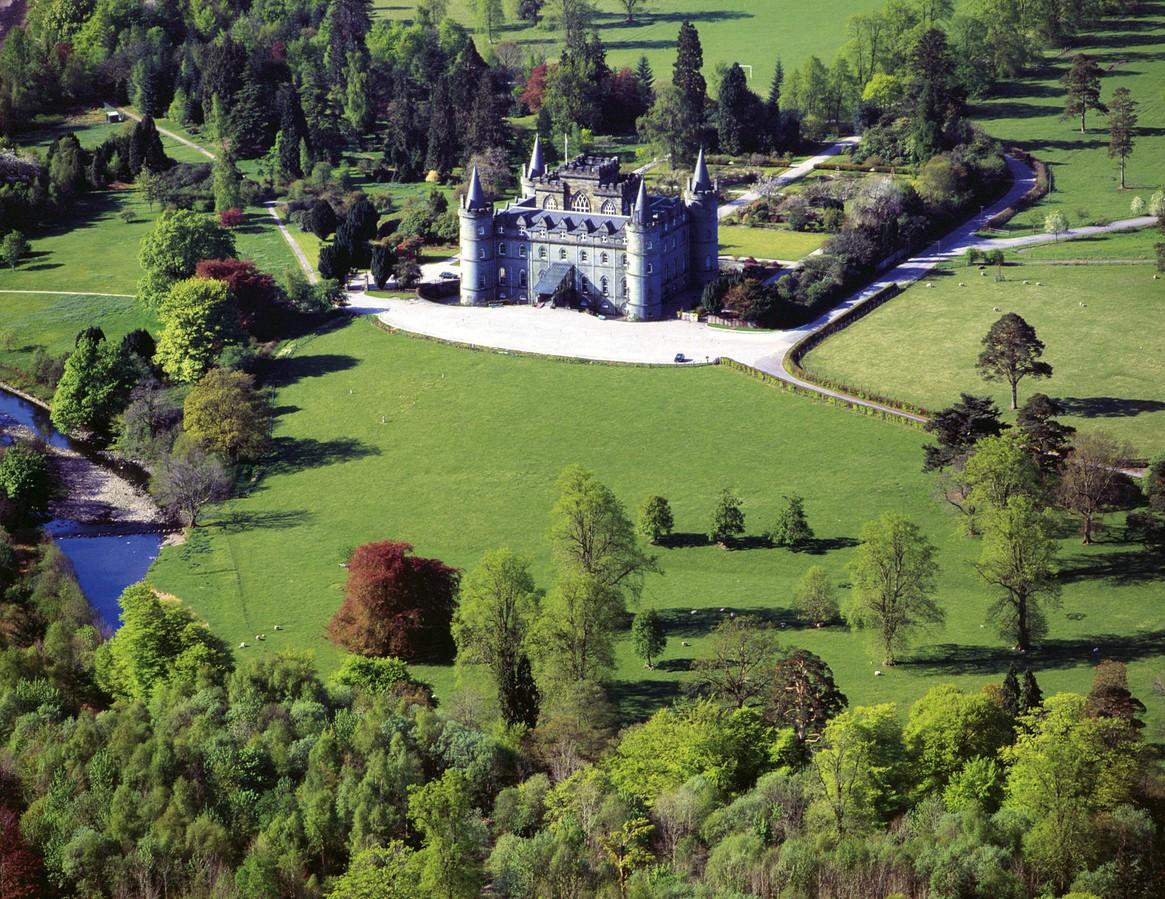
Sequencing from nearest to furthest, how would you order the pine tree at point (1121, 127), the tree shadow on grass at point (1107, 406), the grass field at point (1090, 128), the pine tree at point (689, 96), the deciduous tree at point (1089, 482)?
the deciduous tree at point (1089, 482) < the tree shadow on grass at point (1107, 406) < the grass field at point (1090, 128) < the pine tree at point (1121, 127) < the pine tree at point (689, 96)

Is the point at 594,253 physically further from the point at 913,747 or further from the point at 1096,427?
the point at 913,747

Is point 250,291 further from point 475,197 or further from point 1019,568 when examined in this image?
point 1019,568

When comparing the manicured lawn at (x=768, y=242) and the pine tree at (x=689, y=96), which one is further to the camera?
the pine tree at (x=689, y=96)

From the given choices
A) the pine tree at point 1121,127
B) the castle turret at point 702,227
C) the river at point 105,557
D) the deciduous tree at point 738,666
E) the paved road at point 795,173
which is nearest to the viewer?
the deciduous tree at point 738,666

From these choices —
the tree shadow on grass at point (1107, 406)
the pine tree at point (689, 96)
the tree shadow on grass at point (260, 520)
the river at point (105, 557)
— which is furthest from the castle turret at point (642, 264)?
the river at point (105, 557)

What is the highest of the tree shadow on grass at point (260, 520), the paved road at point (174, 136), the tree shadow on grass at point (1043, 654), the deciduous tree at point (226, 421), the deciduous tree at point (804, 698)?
the paved road at point (174, 136)

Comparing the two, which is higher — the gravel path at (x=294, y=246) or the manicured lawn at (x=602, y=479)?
the gravel path at (x=294, y=246)

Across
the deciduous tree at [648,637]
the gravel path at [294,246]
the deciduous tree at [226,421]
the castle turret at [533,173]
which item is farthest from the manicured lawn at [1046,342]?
the gravel path at [294,246]

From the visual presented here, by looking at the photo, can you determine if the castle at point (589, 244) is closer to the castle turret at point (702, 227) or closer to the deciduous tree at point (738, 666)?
the castle turret at point (702, 227)
